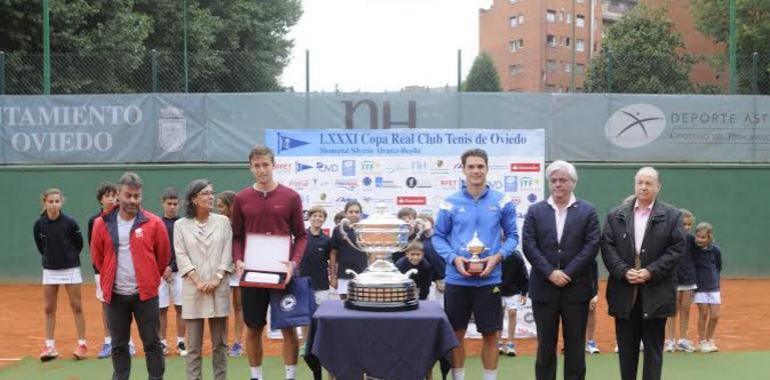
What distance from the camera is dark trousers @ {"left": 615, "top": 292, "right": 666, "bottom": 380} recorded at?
520 cm

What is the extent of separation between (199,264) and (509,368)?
2.89 m

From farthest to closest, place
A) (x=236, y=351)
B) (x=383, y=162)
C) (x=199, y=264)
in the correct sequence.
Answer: (x=383, y=162) → (x=236, y=351) → (x=199, y=264)

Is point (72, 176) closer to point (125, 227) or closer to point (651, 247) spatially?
point (125, 227)

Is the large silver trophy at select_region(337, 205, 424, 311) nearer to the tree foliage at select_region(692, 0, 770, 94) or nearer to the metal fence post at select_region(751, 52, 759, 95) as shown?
the metal fence post at select_region(751, 52, 759, 95)

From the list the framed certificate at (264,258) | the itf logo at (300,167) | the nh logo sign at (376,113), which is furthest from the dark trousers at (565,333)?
the nh logo sign at (376,113)

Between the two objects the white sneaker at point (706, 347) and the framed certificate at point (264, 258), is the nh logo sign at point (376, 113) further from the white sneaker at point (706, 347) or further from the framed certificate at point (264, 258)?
the framed certificate at point (264, 258)

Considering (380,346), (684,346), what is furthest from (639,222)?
(684,346)

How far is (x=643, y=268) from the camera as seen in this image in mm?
5102

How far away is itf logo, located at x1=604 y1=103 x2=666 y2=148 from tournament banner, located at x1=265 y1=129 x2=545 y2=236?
5508 mm

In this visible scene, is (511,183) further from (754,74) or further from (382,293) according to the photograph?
(754,74)

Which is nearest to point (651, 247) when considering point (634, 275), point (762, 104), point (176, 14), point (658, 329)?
point (634, 275)

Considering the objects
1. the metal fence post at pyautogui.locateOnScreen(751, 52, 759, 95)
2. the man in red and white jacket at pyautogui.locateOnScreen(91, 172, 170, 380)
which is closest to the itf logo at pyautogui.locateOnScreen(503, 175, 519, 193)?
the man in red and white jacket at pyautogui.locateOnScreen(91, 172, 170, 380)

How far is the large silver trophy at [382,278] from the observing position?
4.50 m

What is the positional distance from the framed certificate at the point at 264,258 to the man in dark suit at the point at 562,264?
1628 millimetres
